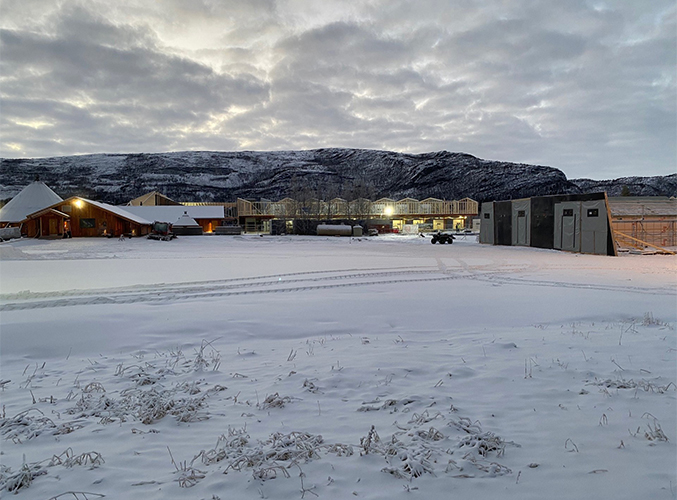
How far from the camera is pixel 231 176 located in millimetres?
199500

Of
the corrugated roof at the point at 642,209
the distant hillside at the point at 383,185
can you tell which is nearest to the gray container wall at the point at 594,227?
the corrugated roof at the point at 642,209

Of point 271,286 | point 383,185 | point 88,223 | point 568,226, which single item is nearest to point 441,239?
point 568,226

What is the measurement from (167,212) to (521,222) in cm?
6292

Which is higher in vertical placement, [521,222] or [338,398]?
[521,222]

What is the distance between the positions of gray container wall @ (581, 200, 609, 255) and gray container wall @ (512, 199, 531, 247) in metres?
6.28

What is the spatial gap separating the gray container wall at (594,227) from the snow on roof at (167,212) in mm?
65714

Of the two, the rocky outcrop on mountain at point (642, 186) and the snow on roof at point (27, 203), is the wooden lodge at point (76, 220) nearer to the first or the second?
the snow on roof at point (27, 203)

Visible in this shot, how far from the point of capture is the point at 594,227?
2650 cm

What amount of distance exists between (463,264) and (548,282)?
6.51 m

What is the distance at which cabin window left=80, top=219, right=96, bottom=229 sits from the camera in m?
51.1

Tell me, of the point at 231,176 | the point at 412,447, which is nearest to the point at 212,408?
the point at 412,447

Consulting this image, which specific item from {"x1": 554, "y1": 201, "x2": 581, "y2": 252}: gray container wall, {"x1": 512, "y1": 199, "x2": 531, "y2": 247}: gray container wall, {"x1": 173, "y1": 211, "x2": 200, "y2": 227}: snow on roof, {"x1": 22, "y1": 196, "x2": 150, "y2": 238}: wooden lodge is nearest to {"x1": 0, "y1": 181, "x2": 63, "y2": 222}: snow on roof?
{"x1": 22, "y1": 196, "x2": 150, "y2": 238}: wooden lodge

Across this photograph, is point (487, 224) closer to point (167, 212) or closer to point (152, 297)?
point (152, 297)

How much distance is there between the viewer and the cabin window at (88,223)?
2013 inches
